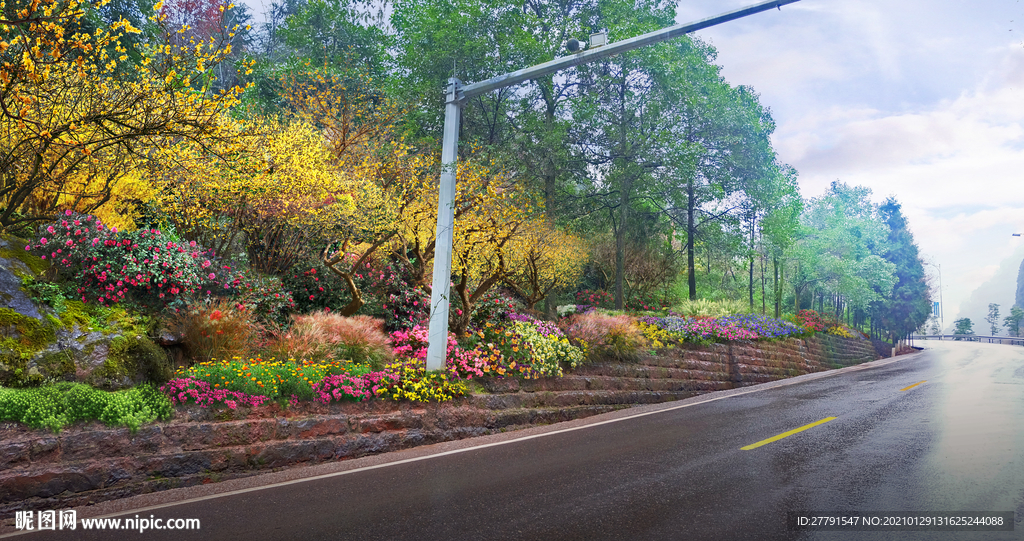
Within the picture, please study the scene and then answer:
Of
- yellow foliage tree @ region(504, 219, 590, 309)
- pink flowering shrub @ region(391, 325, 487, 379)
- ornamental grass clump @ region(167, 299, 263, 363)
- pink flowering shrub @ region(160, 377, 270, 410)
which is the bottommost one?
pink flowering shrub @ region(160, 377, 270, 410)

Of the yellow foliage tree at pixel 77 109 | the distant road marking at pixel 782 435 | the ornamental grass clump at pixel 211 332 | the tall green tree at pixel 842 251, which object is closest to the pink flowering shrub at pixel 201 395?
the ornamental grass clump at pixel 211 332

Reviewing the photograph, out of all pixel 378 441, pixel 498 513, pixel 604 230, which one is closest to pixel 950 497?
pixel 498 513

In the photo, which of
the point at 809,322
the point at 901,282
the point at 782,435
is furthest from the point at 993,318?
the point at 782,435

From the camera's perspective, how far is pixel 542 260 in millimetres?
18672

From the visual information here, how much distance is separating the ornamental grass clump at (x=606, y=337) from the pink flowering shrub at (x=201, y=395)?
7649 mm

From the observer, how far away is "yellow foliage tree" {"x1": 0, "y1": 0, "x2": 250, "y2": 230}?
587 centimetres

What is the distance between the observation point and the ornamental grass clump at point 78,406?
592cm

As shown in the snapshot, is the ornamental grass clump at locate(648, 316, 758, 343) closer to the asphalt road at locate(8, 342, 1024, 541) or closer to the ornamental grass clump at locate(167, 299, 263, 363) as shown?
the asphalt road at locate(8, 342, 1024, 541)

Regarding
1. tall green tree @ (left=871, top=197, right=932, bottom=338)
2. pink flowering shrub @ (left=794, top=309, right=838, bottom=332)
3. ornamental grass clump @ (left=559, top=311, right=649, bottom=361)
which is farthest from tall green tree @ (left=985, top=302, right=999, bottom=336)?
ornamental grass clump @ (left=559, top=311, right=649, bottom=361)

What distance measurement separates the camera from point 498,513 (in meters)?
5.47

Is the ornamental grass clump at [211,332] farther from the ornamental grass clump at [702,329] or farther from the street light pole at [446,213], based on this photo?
the ornamental grass clump at [702,329]

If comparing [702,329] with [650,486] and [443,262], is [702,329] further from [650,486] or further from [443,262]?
[650,486]

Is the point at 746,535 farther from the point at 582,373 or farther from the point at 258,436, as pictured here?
the point at 582,373

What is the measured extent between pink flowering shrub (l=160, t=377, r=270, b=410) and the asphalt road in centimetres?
127
